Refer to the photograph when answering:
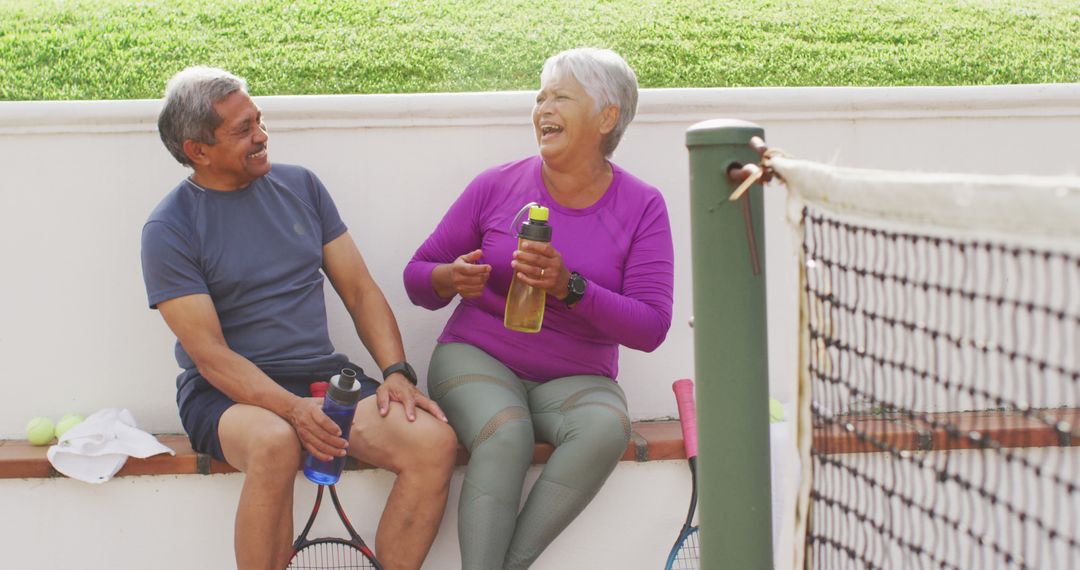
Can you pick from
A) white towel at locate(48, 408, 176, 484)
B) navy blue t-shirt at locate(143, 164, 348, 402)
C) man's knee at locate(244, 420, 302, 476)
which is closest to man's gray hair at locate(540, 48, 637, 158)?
navy blue t-shirt at locate(143, 164, 348, 402)

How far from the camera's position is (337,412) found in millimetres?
3150

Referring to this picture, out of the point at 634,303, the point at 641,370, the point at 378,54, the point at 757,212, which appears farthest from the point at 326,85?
the point at 757,212

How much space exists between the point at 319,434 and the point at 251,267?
1.94 ft

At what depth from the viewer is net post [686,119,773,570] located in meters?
1.79

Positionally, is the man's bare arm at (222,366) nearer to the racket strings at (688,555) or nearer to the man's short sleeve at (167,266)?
the man's short sleeve at (167,266)

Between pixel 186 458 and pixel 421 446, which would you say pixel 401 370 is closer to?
pixel 421 446

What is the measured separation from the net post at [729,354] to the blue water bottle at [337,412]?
144 cm

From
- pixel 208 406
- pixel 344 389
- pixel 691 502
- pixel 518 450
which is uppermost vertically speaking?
pixel 344 389

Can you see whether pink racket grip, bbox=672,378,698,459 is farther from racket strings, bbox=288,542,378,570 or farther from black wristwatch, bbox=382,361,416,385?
racket strings, bbox=288,542,378,570

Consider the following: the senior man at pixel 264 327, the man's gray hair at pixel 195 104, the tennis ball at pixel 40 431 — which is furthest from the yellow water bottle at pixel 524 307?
the tennis ball at pixel 40 431

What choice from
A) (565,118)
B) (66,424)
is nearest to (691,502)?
(565,118)

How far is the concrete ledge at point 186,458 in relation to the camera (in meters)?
→ 3.51

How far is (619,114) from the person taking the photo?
3.55 metres

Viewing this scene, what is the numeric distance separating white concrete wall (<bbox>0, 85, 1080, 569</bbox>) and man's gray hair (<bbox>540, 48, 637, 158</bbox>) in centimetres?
47
